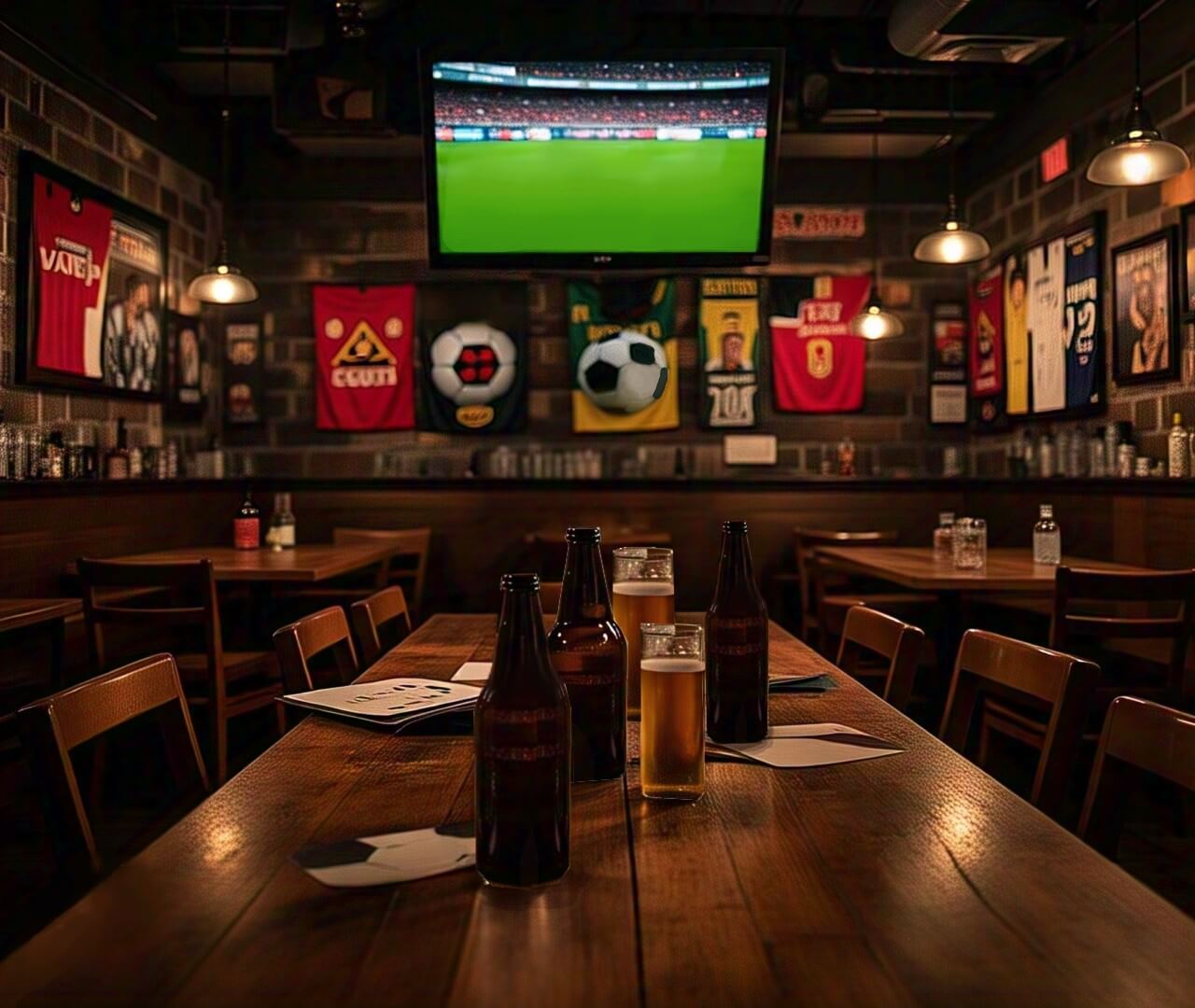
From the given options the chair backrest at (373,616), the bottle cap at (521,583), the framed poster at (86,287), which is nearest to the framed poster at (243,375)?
the framed poster at (86,287)

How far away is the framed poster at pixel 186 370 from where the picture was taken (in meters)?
5.95

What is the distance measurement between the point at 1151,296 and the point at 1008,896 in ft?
14.6

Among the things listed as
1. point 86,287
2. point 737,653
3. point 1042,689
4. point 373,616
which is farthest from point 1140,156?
point 86,287

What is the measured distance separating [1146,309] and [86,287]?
4.65 metres

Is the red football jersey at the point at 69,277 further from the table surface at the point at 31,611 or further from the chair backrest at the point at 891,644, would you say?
the chair backrest at the point at 891,644

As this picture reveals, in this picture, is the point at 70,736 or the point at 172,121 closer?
the point at 70,736

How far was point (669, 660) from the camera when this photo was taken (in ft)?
3.57

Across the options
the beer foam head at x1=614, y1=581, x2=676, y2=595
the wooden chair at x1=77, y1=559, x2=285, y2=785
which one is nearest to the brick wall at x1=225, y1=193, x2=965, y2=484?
the wooden chair at x1=77, y1=559, x2=285, y2=785

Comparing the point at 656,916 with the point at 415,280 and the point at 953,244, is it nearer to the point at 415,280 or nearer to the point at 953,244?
the point at 953,244

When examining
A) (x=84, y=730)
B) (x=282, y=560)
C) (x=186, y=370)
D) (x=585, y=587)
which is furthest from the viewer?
(x=186, y=370)

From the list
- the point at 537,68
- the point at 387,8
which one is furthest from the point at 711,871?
the point at 387,8

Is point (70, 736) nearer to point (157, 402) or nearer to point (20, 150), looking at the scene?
point (20, 150)

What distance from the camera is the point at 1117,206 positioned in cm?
492

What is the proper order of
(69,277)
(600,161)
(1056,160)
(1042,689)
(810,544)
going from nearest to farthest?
(1042,689) < (600,161) < (69,277) < (810,544) < (1056,160)
